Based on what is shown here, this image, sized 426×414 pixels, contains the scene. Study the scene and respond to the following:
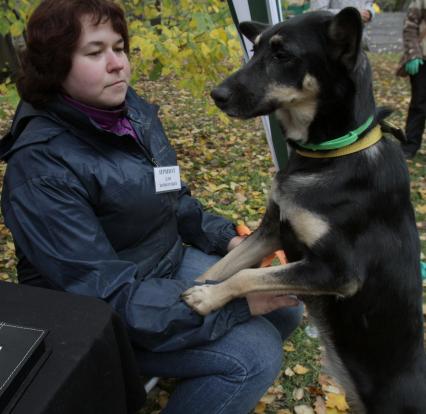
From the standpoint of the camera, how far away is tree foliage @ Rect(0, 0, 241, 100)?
339 centimetres

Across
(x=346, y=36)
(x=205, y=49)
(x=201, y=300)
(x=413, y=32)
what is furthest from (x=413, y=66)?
(x=201, y=300)

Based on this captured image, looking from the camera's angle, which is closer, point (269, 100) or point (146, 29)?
point (269, 100)

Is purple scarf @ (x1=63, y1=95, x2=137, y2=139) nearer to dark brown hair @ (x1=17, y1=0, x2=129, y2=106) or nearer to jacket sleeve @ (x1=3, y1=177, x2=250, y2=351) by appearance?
dark brown hair @ (x1=17, y1=0, x2=129, y2=106)

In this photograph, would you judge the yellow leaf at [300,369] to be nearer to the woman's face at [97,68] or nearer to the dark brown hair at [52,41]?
the woman's face at [97,68]

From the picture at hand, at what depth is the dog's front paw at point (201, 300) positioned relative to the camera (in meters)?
1.66

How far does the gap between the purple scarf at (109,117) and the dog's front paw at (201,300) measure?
2.21 ft

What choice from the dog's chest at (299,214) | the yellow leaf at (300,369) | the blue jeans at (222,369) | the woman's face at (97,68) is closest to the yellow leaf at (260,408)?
the yellow leaf at (300,369)

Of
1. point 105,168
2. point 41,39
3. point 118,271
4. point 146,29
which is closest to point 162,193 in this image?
point 105,168

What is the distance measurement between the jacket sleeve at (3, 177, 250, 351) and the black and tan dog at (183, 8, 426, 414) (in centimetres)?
14

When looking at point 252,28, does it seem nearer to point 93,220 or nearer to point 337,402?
point 93,220

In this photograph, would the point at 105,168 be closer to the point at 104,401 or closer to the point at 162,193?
the point at 162,193

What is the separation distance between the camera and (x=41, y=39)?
1.68 metres

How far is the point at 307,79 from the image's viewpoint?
1701 millimetres

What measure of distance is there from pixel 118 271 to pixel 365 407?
1181 millimetres
